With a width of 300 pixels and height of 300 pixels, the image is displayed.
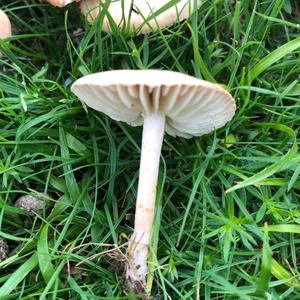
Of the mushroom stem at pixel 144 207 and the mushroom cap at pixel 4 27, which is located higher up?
the mushroom cap at pixel 4 27

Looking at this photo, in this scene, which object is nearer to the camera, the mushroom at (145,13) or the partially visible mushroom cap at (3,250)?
the partially visible mushroom cap at (3,250)

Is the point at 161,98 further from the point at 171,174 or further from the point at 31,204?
the point at 31,204

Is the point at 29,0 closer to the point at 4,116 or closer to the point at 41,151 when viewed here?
the point at 4,116

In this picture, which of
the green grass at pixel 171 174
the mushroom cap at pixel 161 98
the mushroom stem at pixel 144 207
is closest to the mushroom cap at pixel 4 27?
the green grass at pixel 171 174

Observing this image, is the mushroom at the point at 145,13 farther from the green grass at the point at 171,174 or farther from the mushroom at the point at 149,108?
the mushroom at the point at 149,108

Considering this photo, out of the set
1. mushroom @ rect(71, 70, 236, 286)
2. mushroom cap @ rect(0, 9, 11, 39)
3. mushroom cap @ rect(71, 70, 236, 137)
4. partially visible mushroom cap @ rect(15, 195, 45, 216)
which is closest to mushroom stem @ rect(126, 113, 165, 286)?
mushroom @ rect(71, 70, 236, 286)

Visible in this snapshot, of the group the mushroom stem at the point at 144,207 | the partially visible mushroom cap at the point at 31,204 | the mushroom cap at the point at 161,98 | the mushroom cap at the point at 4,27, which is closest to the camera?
the mushroom cap at the point at 161,98

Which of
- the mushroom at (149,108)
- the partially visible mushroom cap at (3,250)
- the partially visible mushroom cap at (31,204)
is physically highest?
the mushroom at (149,108)

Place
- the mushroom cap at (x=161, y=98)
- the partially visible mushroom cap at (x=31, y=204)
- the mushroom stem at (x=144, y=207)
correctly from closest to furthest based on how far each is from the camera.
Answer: the mushroom cap at (x=161, y=98)
the mushroom stem at (x=144, y=207)
the partially visible mushroom cap at (x=31, y=204)
